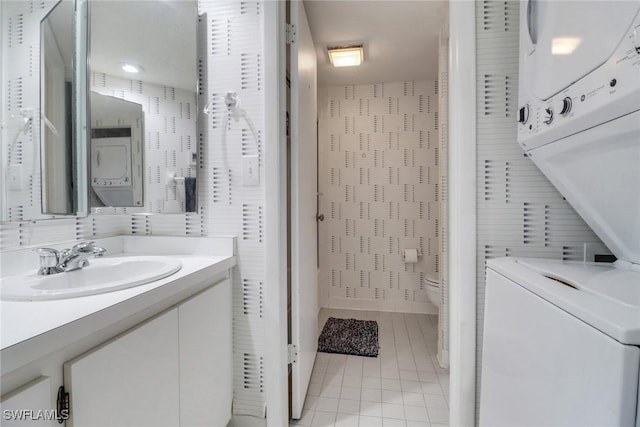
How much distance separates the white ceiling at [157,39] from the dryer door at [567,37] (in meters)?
1.31

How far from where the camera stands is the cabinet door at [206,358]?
3.19 feet

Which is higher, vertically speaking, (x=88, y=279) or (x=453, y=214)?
(x=453, y=214)

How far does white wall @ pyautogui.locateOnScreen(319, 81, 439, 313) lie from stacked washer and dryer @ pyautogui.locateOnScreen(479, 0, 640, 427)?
1.92 meters

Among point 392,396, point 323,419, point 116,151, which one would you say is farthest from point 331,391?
point 116,151

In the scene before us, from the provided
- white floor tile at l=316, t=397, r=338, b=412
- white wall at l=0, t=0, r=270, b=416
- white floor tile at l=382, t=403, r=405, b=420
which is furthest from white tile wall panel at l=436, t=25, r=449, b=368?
white wall at l=0, t=0, r=270, b=416

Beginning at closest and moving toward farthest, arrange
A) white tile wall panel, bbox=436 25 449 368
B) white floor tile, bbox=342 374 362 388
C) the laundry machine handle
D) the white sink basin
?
the white sink basin < the laundry machine handle < white floor tile, bbox=342 374 362 388 < white tile wall panel, bbox=436 25 449 368

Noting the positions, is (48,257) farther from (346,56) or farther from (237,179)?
(346,56)

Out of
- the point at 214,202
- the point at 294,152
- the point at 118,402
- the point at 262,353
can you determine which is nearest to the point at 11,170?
the point at 214,202

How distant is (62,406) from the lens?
0.60 meters

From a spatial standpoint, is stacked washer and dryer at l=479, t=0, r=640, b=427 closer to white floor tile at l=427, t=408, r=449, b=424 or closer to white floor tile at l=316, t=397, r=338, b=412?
white floor tile at l=427, t=408, r=449, b=424

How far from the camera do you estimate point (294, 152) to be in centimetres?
142

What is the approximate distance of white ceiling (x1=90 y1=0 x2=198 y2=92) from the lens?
4.06 ft

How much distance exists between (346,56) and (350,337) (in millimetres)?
2244

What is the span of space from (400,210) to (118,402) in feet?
8.60
